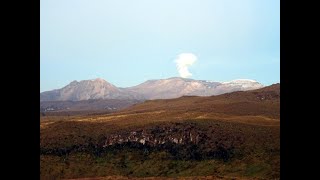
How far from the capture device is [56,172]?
62.6 meters

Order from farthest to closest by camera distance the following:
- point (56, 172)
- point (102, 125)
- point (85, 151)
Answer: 1. point (102, 125)
2. point (85, 151)
3. point (56, 172)

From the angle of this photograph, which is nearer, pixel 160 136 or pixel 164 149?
pixel 164 149

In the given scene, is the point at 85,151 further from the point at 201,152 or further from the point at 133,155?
the point at 201,152

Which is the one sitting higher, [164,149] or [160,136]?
[160,136]

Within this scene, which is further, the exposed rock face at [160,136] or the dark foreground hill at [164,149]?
the exposed rock face at [160,136]

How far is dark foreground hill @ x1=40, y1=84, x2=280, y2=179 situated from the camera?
2394 inches

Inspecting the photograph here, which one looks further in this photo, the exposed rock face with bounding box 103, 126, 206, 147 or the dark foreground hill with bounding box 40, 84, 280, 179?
the exposed rock face with bounding box 103, 126, 206, 147

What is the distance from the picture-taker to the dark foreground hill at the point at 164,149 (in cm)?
6081

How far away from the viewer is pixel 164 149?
70.9 metres
